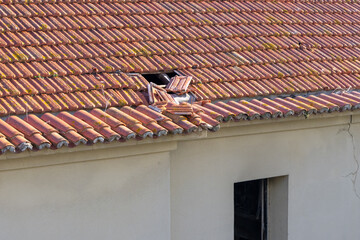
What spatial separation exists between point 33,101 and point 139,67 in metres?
1.54

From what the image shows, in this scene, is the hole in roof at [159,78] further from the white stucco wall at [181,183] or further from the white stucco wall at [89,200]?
the white stucco wall at [89,200]

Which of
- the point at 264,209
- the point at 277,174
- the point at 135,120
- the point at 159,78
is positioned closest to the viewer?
the point at 135,120

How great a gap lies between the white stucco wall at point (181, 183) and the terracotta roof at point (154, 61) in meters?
0.31

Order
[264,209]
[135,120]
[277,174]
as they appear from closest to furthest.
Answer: [135,120], [277,174], [264,209]

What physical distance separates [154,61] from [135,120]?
1.55 metres

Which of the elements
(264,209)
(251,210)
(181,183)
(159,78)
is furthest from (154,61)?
(251,210)

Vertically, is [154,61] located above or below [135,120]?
above

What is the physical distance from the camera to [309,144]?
28.8 feet

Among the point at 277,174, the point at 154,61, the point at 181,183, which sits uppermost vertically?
the point at 154,61

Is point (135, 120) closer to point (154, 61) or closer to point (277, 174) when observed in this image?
point (154, 61)

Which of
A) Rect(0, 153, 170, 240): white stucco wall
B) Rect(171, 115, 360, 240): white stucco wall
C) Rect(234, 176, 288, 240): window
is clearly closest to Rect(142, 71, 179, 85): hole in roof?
Rect(171, 115, 360, 240): white stucco wall

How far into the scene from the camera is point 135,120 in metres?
6.79

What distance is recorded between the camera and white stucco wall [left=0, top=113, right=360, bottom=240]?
6543 millimetres

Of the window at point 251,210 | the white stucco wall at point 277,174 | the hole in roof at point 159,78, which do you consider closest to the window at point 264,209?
the window at point 251,210
